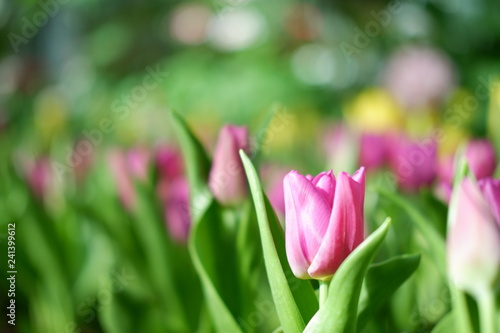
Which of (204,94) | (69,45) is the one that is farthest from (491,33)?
(69,45)

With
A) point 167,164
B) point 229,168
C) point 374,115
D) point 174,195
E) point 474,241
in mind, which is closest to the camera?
point 474,241

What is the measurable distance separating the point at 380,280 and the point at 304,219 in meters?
0.07

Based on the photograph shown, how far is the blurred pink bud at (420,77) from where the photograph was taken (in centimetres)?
224

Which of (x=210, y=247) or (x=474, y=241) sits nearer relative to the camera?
(x=474, y=241)

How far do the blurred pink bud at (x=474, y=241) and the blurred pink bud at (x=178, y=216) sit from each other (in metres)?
0.38

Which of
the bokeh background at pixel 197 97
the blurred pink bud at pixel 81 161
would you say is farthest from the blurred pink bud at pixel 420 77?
the blurred pink bud at pixel 81 161

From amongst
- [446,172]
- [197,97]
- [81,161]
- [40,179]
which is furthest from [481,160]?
[197,97]

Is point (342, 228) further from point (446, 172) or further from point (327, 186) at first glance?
point (446, 172)

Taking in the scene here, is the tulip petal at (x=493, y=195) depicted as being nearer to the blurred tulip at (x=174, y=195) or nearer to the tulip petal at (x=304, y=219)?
the tulip petal at (x=304, y=219)

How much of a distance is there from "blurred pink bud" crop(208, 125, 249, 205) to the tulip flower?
14 centimetres

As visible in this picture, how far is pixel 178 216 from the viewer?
0.65 m

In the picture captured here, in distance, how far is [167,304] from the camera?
660 mm

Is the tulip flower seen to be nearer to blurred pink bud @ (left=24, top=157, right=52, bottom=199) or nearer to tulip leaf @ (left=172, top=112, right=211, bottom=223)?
tulip leaf @ (left=172, top=112, right=211, bottom=223)

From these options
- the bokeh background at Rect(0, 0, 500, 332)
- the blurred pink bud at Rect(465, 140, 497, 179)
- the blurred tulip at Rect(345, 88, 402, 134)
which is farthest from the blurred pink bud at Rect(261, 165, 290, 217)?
the blurred tulip at Rect(345, 88, 402, 134)
